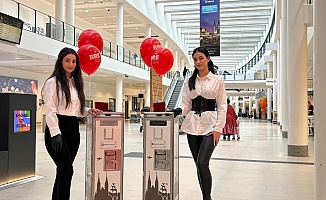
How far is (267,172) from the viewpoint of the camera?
562 centimetres

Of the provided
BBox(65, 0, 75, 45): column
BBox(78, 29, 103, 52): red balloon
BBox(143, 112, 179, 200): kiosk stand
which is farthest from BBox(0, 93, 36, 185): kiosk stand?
BBox(65, 0, 75, 45): column

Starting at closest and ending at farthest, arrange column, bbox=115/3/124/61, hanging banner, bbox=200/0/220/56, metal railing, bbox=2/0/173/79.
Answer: metal railing, bbox=2/0/173/79 < hanging banner, bbox=200/0/220/56 < column, bbox=115/3/124/61

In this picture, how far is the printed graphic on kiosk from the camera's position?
4.60m

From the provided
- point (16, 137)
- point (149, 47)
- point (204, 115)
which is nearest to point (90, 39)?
point (149, 47)

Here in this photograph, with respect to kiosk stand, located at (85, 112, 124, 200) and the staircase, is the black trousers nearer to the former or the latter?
kiosk stand, located at (85, 112, 124, 200)

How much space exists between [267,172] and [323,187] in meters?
2.97

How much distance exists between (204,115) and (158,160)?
1.91 ft

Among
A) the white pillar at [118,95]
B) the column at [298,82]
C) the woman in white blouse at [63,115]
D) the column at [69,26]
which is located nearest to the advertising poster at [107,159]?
the woman in white blouse at [63,115]

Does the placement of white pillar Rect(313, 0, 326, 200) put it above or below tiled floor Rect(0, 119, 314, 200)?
above

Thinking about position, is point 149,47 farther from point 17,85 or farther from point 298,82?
point 17,85

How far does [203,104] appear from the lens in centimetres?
308

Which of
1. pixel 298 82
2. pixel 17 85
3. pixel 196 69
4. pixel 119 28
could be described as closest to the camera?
pixel 196 69

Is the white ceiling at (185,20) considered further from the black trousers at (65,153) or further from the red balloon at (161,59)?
the black trousers at (65,153)

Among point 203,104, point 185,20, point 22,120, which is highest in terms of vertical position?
point 185,20
